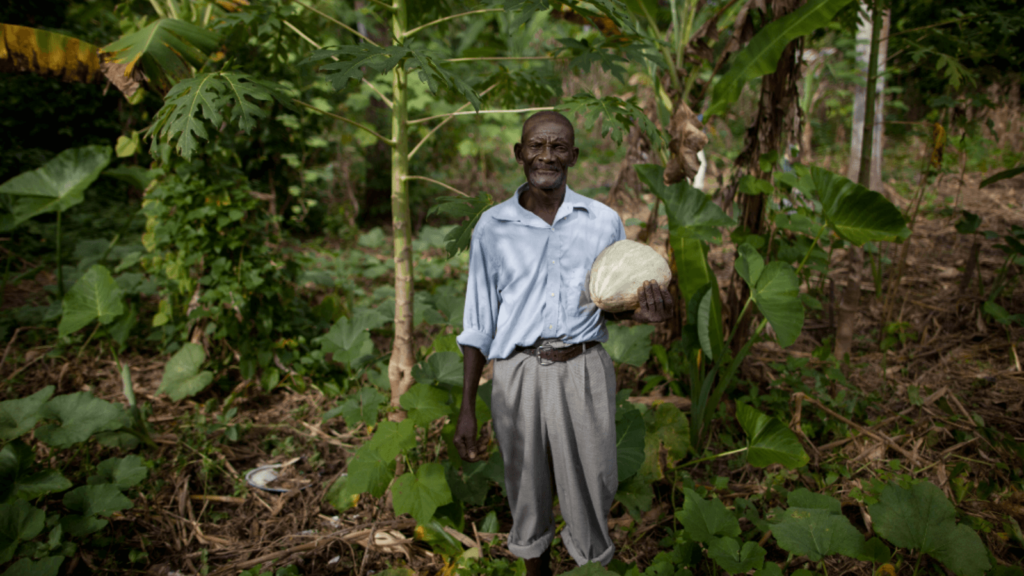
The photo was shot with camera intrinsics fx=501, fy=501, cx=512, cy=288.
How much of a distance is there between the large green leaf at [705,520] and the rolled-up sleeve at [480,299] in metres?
0.91

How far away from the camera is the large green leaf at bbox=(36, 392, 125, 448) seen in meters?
1.93

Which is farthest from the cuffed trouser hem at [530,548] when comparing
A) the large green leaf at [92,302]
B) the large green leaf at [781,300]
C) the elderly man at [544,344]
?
the large green leaf at [92,302]

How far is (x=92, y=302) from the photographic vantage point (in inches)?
105

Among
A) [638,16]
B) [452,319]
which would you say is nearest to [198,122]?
[452,319]

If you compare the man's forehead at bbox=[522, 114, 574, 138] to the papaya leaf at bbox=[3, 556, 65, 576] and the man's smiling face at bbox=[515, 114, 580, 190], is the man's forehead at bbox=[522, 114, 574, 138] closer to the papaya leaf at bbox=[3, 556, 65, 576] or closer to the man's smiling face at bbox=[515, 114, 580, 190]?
the man's smiling face at bbox=[515, 114, 580, 190]

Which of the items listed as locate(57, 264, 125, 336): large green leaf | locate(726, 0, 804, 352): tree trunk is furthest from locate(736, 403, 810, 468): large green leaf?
locate(57, 264, 125, 336): large green leaf

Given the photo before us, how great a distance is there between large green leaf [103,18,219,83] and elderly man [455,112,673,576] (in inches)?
56.1

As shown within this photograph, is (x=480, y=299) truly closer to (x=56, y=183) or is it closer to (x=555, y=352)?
(x=555, y=352)

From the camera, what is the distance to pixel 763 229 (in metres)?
2.63

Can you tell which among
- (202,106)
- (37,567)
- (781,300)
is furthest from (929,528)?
(37,567)

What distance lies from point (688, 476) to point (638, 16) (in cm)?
242

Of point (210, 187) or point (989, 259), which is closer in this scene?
point (210, 187)

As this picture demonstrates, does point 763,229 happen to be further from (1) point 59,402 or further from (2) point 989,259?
(1) point 59,402

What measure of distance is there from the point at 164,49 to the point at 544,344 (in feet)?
6.00
